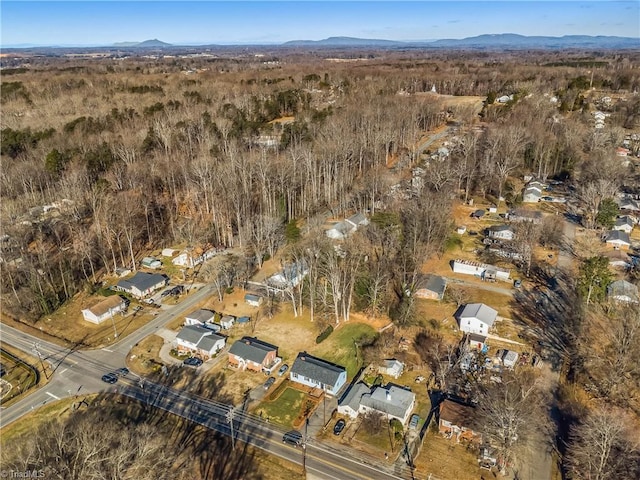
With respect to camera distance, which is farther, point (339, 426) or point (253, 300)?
point (253, 300)

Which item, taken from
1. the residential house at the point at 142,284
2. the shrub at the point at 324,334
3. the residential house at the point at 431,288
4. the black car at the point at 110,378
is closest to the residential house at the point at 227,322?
the shrub at the point at 324,334

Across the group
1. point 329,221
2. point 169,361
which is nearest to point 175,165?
point 329,221

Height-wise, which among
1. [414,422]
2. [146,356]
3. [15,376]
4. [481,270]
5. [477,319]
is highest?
[477,319]

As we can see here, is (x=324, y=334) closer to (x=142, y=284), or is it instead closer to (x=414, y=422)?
(x=414, y=422)

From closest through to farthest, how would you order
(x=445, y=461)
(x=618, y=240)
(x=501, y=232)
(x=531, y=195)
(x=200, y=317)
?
(x=445, y=461) → (x=200, y=317) → (x=618, y=240) → (x=501, y=232) → (x=531, y=195)

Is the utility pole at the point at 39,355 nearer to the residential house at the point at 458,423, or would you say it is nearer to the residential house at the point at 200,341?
the residential house at the point at 200,341

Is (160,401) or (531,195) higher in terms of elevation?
(531,195)

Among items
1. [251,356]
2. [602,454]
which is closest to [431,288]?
[251,356]
